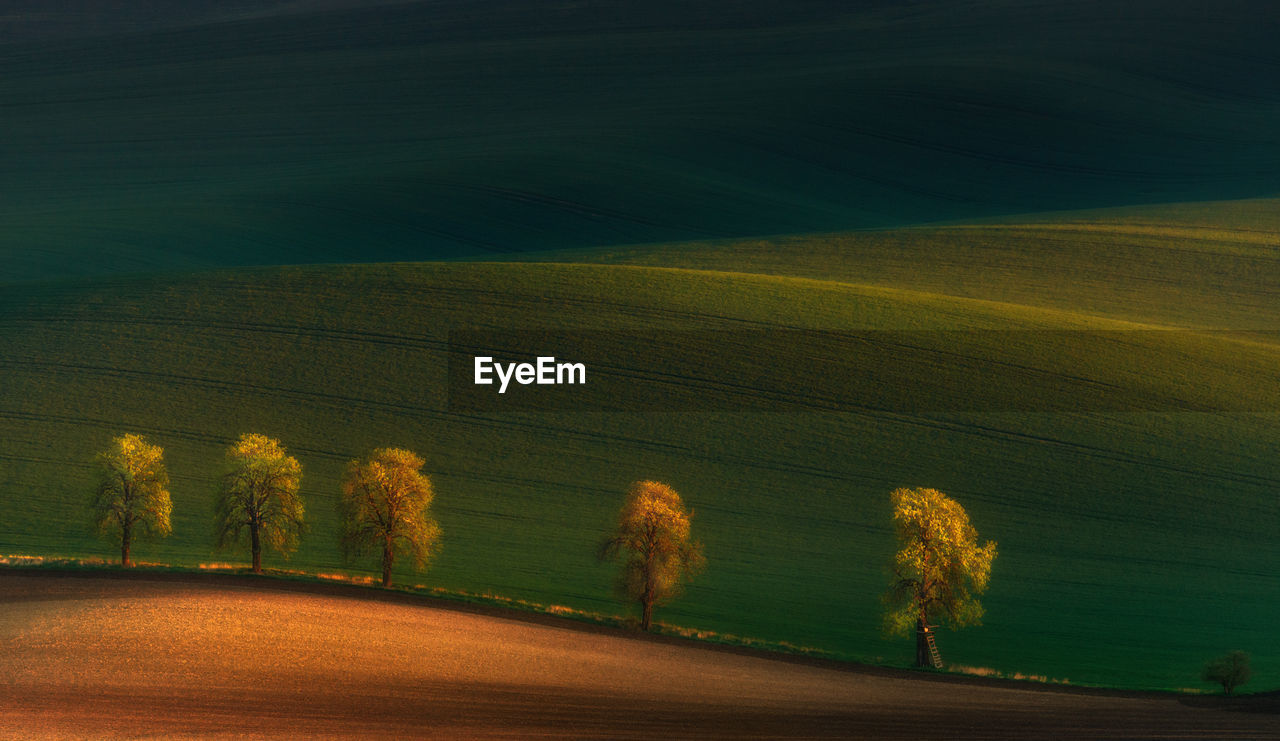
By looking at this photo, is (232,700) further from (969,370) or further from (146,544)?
(969,370)

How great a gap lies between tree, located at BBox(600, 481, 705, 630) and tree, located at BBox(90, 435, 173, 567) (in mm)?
12864

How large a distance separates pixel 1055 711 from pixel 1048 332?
97.3ft

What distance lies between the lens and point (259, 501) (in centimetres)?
3134

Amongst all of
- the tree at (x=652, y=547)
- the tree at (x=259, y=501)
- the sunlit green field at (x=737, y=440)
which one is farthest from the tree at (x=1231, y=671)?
the tree at (x=259, y=501)

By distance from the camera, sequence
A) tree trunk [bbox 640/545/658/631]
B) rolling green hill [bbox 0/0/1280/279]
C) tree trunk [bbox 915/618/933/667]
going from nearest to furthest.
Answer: tree trunk [bbox 915/618/933/667] < tree trunk [bbox 640/545/658/631] < rolling green hill [bbox 0/0/1280/279]

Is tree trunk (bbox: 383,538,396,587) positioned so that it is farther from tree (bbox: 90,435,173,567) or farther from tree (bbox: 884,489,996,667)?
tree (bbox: 884,489,996,667)

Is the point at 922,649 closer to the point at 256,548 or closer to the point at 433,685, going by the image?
the point at 433,685

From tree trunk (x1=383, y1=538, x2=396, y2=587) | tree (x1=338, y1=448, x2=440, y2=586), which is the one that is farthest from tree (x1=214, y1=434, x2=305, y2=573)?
tree trunk (x1=383, y1=538, x2=396, y2=587)

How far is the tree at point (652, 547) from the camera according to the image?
2895 cm

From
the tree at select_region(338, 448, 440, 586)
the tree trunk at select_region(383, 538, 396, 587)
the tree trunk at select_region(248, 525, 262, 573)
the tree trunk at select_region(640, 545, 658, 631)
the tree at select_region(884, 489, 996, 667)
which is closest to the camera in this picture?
the tree at select_region(884, 489, 996, 667)

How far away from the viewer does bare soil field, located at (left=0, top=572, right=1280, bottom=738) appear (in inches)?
747

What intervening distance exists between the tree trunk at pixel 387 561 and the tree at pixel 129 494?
6.54 m

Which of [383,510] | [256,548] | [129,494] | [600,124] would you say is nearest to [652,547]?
[383,510]

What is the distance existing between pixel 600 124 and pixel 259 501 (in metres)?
75.2
